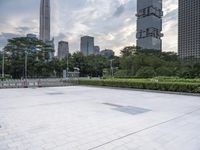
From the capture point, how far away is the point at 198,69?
105 ft

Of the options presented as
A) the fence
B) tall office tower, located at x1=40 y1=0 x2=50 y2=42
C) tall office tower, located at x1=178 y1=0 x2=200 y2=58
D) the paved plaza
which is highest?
tall office tower, located at x1=40 y1=0 x2=50 y2=42

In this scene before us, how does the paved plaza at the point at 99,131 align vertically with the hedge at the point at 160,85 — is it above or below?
below

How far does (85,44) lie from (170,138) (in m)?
106

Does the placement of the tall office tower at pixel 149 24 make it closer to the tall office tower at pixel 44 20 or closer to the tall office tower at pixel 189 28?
the tall office tower at pixel 189 28

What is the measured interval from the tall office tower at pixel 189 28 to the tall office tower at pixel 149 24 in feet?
35.0

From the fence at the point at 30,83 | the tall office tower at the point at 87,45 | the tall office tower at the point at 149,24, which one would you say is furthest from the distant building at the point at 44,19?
the fence at the point at 30,83

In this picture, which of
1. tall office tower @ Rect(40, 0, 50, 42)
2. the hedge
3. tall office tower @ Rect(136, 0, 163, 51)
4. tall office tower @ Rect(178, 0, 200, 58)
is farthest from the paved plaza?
tall office tower @ Rect(40, 0, 50, 42)

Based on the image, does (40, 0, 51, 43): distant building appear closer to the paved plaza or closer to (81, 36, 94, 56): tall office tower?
(81, 36, 94, 56): tall office tower

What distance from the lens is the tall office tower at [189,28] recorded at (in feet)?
194

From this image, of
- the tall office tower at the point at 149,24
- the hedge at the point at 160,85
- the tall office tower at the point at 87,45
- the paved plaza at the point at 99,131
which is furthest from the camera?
the tall office tower at the point at 87,45

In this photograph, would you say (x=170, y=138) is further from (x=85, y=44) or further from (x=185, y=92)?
(x=85, y=44)

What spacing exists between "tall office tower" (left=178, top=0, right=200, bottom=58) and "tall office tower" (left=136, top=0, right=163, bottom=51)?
1066 centimetres

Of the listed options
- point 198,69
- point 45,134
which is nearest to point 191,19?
point 198,69

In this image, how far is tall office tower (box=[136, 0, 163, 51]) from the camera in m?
76.4
